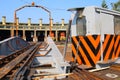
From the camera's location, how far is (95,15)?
22.1ft

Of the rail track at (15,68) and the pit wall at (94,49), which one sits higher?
the pit wall at (94,49)

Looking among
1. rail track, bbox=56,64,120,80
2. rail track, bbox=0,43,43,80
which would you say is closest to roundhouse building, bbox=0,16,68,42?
rail track, bbox=0,43,43,80

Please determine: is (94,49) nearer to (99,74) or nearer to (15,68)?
(99,74)

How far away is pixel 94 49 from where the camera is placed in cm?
684

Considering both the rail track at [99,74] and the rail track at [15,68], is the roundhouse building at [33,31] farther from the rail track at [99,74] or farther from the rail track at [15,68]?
the rail track at [99,74]

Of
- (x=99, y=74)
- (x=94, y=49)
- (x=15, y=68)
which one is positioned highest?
(x=94, y=49)

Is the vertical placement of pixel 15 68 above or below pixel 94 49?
below

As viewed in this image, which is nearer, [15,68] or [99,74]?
[99,74]

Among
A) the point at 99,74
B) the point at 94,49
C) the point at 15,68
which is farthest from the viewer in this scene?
the point at 15,68

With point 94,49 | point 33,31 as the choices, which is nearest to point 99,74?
point 94,49

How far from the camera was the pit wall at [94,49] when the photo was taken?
6.84 m

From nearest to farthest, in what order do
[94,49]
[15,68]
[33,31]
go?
1. [94,49]
2. [15,68]
3. [33,31]

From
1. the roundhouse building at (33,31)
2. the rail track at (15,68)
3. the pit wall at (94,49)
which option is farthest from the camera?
the roundhouse building at (33,31)

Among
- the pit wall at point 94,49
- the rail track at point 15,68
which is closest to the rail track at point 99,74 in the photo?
the pit wall at point 94,49
